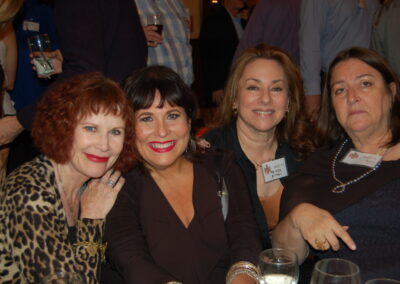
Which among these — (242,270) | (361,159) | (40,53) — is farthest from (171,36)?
(242,270)

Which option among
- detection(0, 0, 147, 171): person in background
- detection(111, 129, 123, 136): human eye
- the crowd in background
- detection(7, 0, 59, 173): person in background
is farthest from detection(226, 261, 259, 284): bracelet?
detection(7, 0, 59, 173): person in background

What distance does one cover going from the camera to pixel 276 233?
2.07 m

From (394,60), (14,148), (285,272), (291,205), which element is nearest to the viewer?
(285,272)

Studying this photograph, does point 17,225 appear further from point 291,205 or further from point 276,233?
point 291,205

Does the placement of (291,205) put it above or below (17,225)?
below

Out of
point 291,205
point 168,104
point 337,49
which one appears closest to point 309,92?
point 337,49

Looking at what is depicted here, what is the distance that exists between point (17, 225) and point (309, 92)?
106 inches

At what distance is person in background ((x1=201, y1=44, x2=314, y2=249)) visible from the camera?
2727mm

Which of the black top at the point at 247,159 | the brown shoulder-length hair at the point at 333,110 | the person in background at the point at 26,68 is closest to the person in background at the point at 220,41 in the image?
the person in background at the point at 26,68

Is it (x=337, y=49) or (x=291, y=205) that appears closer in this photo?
(x=291, y=205)

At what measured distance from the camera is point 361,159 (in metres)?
2.18

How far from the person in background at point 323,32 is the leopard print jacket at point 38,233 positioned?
2389 millimetres

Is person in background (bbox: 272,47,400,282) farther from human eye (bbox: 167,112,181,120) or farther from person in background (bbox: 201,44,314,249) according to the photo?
human eye (bbox: 167,112,181,120)

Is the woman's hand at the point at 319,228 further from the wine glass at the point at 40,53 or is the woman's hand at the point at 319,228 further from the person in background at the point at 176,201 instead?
the wine glass at the point at 40,53
